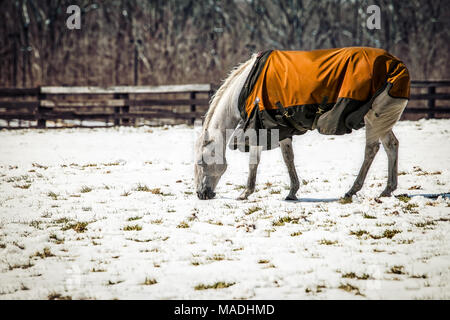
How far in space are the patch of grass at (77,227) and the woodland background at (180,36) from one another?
72.4 feet

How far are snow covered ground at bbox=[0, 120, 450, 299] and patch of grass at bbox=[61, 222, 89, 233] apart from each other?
20mm

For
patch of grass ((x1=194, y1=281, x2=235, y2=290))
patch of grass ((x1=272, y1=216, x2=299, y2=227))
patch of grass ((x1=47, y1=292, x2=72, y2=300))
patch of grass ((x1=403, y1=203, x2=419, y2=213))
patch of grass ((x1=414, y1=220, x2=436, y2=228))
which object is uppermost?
patch of grass ((x1=403, y1=203, x2=419, y2=213))

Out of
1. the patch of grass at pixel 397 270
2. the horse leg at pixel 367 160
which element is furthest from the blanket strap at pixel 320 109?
the patch of grass at pixel 397 270

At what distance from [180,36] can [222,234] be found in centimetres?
2557

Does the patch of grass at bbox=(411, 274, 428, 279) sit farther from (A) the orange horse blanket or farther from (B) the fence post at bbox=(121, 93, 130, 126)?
(B) the fence post at bbox=(121, 93, 130, 126)

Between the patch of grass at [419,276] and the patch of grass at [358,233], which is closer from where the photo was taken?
the patch of grass at [419,276]

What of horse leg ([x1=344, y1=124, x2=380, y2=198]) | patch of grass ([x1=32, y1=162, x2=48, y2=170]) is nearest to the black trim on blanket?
horse leg ([x1=344, y1=124, x2=380, y2=198])

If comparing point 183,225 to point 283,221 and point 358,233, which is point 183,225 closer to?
point 283,221

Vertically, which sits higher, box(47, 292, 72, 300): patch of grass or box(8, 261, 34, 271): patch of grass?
box(47, 292, 72, 300): patch of grass

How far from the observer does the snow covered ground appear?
3.24 m

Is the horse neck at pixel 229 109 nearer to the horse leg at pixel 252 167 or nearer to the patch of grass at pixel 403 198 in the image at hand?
the horse leg at pixel 252 167

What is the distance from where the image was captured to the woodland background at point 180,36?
2720 centimetres
